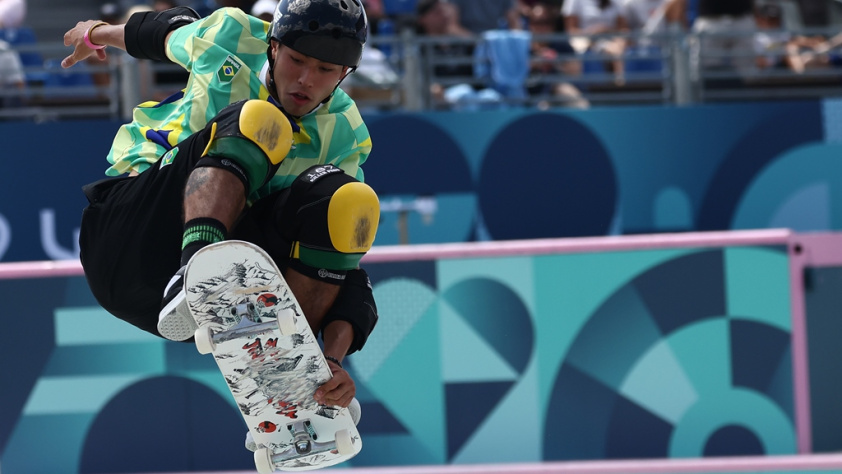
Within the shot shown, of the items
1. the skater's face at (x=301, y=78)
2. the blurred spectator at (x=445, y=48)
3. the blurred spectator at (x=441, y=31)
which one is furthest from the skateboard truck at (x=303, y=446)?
the blurred spectator at (x=441, y=31)

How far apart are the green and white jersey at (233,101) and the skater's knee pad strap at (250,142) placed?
356mm

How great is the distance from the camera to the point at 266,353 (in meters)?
3.72

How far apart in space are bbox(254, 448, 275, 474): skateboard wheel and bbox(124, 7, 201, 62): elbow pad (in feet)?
4.80

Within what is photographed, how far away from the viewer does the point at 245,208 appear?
3.85 metres

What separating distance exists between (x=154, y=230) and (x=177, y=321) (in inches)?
17.5

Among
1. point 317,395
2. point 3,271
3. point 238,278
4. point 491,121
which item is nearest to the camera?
point 238,278

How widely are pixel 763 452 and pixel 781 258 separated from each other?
3.67 feet

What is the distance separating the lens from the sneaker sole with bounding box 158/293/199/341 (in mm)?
3479

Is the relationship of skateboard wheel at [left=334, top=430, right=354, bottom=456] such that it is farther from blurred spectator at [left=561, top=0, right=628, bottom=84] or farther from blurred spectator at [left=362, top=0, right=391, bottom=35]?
blurred spectator at [left=561, top=0, right=628, bottom=84]

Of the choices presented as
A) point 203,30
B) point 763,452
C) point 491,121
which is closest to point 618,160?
point 491,121

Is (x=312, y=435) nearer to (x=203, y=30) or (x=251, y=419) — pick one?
(x=251, y=419)

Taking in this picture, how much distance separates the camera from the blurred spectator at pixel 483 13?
31.3 ft

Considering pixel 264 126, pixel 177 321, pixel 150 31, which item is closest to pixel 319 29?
pixel 264 126

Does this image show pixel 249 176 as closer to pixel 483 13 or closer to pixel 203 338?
pixel 203 338
